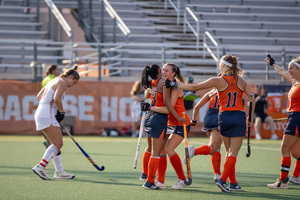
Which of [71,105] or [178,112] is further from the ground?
[178,112]

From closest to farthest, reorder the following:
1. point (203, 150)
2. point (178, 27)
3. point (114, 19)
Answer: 1. point (203, 150)
2. point (114, 19)
3. point (178, 27)

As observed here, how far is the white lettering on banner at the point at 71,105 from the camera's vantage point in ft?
63.2

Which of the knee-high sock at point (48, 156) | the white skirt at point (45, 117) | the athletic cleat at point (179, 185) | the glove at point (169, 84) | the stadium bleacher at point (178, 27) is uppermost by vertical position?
the stadium bleacher at point (178, 27)

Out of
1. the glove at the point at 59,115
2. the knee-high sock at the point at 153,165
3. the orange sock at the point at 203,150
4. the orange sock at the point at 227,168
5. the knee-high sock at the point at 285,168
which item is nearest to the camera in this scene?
the orange sock at the point at 227,168

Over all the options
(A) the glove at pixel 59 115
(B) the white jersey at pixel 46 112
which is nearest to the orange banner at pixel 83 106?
(B) the white jersey at pixel 46 112

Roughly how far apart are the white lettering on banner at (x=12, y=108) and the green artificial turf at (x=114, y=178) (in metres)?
4.93

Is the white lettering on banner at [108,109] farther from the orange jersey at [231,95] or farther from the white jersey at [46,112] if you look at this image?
the orange jersey at [231,95]

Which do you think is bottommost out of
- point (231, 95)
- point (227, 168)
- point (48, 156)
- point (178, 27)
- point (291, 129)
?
point (48, 156)

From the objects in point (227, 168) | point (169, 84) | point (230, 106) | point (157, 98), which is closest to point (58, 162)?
point (157, 98)

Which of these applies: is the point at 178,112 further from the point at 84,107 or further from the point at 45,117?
the point at 84,107

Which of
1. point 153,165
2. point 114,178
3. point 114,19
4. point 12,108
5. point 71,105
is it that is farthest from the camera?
point 114,19

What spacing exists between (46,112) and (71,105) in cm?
1058

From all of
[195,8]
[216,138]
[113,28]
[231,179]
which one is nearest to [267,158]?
[216,138]

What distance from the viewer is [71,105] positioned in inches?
761
